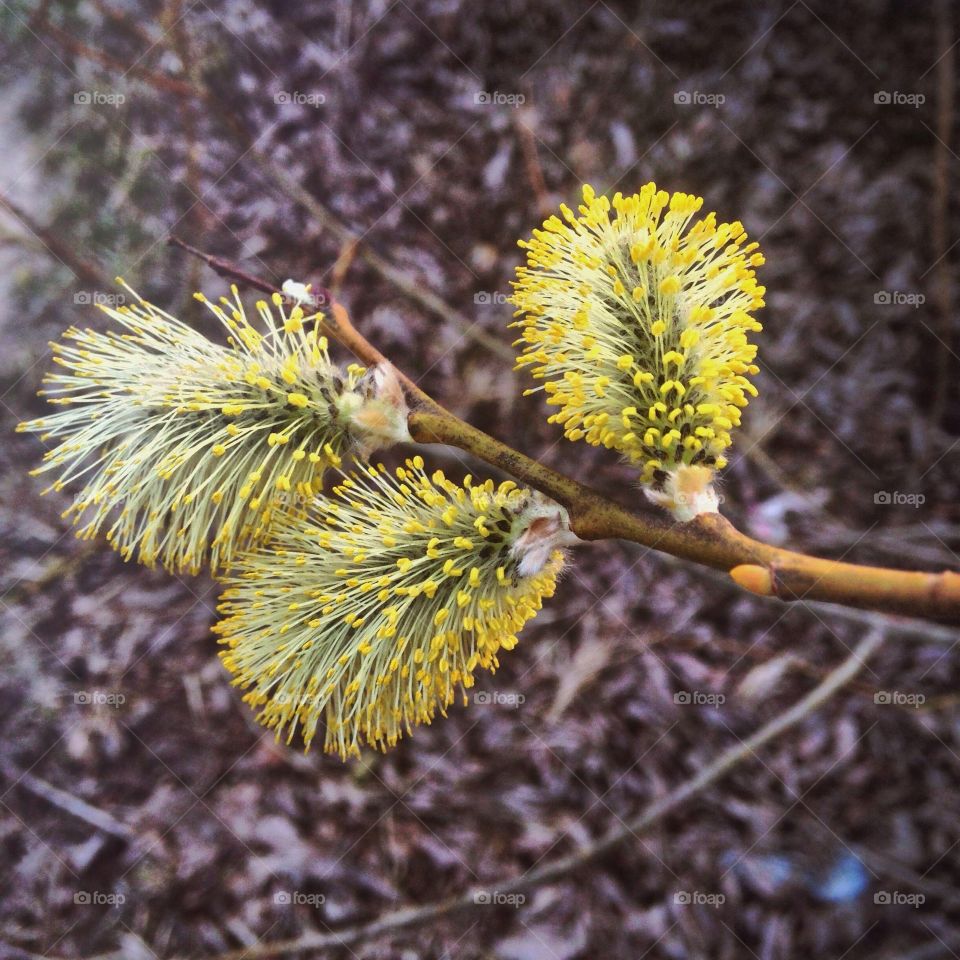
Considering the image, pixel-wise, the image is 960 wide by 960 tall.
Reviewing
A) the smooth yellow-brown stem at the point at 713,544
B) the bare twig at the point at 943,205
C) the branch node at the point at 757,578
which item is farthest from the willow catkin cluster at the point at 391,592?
the bare twig at the point at 943,205

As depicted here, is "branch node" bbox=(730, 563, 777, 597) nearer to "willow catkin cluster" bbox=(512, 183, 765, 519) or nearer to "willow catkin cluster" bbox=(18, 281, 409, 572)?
"willow catkin cluster" bbox=(512, 183, 765, 519)

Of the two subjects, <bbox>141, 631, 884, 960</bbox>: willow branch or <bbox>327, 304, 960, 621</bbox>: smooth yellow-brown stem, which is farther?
<bbox>141, 631, 884, 960</bbox>: willow branch

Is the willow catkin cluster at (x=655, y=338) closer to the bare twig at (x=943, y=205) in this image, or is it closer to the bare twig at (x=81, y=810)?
the bare twig at (x=943, y=205)

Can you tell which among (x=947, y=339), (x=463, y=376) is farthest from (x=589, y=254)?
(x=947, y=339)

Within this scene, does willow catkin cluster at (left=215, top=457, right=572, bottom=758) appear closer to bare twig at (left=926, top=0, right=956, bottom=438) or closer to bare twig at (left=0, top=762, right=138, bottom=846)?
bare twig at (left=0, top=762, right=138, bottom=846)

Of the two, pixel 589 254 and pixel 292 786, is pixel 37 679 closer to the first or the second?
pixel 292 786

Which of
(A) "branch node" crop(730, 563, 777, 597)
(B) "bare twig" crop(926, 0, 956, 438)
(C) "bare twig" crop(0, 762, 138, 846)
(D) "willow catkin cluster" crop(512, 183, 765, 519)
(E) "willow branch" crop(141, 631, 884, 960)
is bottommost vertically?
(C) "bare twig" crop(0, 762, 138, 846)

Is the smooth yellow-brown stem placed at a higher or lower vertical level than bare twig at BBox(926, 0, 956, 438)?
lower

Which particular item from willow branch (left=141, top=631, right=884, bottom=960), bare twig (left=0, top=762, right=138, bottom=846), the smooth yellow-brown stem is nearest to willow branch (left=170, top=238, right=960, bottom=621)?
the smooth yellow-brown stem
